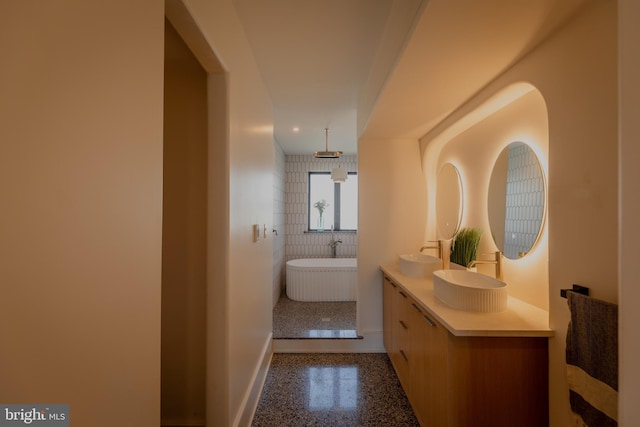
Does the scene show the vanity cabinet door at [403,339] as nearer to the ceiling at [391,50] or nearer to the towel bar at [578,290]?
the towel bar at [578,290]

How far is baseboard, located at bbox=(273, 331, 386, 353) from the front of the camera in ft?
9.27

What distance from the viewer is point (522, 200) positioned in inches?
65.9

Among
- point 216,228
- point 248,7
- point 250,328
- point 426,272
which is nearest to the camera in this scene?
point 216,228

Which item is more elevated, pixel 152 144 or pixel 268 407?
pixel 152 144

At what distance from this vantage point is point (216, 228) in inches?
54.4

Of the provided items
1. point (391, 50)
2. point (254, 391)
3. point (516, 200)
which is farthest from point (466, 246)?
point (254, 391)

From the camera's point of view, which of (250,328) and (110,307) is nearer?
(110,307)

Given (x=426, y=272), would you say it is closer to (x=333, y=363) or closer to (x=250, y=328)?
(x=333, y=363)

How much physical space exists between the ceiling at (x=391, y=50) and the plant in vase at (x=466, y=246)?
98 cm

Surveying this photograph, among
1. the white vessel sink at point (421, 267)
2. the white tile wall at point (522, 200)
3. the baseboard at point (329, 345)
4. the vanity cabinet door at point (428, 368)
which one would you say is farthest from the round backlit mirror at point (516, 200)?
the baseboard at point (329, 345)

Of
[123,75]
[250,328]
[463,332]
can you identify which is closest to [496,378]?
[463,332]

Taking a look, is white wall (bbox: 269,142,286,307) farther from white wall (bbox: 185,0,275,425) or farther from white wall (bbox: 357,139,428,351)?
white wall (bbox: 185,0,275,425)

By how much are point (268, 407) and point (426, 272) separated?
164cm
